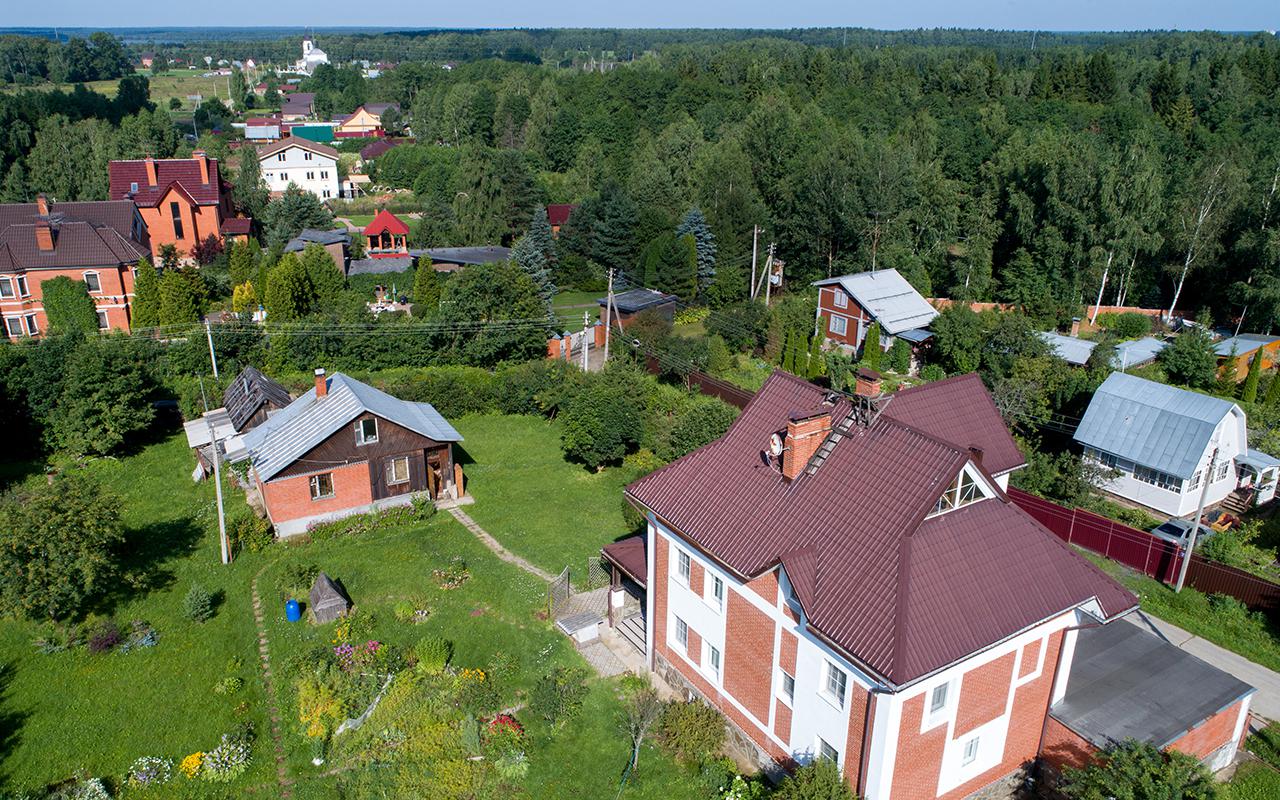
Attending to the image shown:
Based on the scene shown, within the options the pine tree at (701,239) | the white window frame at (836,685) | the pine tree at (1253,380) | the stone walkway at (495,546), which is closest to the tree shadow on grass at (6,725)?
the stone walkway at (495,546)

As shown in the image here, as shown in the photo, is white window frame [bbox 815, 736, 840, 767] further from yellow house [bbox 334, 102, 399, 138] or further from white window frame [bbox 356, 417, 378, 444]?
yellow house [bbox 334, 102, 399, 138]

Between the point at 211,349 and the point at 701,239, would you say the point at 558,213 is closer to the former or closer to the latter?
the point at 701,239

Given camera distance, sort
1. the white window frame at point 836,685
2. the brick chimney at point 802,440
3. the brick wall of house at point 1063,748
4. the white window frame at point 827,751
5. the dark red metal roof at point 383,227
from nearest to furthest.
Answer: the white window frame at point 836,685, the white window frame at point 827,751, the brick wall of house at point 1063,748, the brick chimney at point 802,440, the dark red metal roof at point 383,227

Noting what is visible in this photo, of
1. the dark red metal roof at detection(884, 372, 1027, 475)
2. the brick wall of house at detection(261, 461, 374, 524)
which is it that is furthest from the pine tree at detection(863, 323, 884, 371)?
the brick wall of house at detection(261, 461, 374, 524)

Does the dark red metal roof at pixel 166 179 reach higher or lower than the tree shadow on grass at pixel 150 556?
higher

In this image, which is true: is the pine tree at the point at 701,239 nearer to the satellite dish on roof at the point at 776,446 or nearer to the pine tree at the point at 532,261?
the pine tree at the point at 532,261

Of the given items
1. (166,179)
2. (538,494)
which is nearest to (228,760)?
(538,494)

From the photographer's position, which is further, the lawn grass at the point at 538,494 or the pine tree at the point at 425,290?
the pine tree at the point at 425,290
